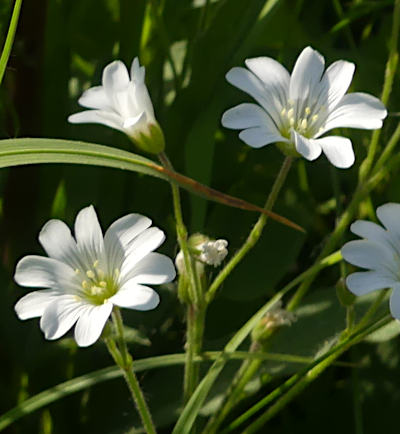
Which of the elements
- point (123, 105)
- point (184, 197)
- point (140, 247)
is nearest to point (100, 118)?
point (123, 105)

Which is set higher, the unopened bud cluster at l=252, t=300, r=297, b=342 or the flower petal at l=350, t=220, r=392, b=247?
the flower petal at l=350, t=220, r=392, b=247

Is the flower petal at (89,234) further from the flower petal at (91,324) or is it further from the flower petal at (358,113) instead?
the flower petal at (358,113)

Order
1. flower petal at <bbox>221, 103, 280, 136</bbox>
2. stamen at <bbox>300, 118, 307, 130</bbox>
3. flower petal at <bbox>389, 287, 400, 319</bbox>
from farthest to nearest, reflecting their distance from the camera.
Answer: stamen at <bbox>300, 118, 307, 130</bbox>, flower petal at <bbox>221, 103, 280, 136</bbox>, flower petal at <bbox>389, 287, 400, 319</bbox>

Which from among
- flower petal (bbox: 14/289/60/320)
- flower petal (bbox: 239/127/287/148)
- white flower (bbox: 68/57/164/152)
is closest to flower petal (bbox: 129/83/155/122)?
white flower (bbox: 68/57/164/152)

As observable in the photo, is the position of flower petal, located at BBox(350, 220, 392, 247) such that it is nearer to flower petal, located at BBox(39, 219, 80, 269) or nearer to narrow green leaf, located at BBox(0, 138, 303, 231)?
narrow green leaf, located at BBox(0, 138, 303, 231)

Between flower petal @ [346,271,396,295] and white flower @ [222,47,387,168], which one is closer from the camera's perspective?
flower petal @ [346,271,396,295]

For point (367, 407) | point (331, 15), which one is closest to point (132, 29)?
point (331, 15)

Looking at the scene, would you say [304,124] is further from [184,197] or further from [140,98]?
[184,197]

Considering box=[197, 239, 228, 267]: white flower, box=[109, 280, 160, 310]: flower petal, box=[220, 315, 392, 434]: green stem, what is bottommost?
box=[220, 315, 392, 434]: green stem
